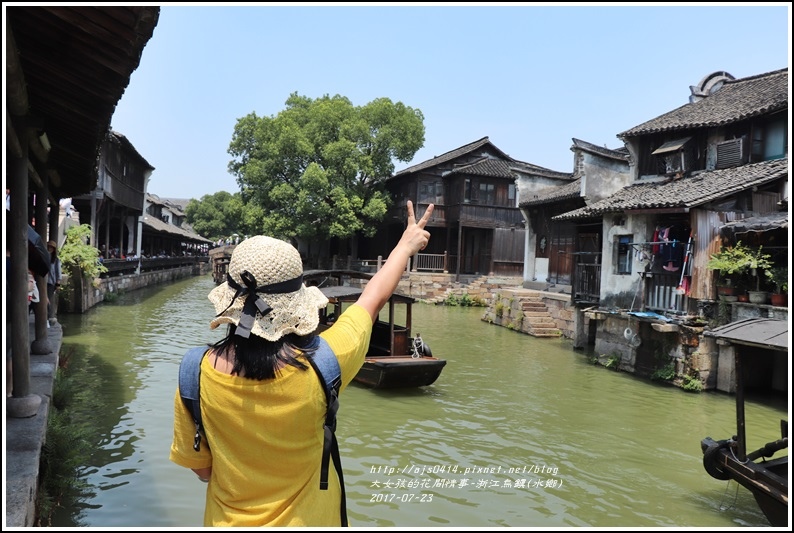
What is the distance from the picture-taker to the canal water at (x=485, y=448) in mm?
6551

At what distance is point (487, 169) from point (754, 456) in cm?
2791

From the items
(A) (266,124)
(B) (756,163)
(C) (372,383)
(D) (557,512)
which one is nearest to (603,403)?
(C) (372,383)

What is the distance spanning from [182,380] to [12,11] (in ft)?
9.77

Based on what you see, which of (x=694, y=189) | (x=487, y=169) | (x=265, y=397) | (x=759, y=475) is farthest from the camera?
(x=487, y=169)

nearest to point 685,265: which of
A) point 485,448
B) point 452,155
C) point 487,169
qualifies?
point 485,448

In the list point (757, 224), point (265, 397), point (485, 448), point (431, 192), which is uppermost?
point (431, 192)

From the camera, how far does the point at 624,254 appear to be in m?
15.9

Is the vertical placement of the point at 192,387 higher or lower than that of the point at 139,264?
higher

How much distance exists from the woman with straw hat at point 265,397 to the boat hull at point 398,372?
9.09 meters

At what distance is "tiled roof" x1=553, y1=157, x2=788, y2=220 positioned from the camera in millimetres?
12891

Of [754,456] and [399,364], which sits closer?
[754,456]

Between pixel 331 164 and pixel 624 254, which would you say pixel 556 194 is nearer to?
pixel 624 254

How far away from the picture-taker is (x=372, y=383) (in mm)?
11453

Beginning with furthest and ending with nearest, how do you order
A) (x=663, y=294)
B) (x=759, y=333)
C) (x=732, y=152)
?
(x=732, y=152), (x=663, y=294), (x=759, y=333)
